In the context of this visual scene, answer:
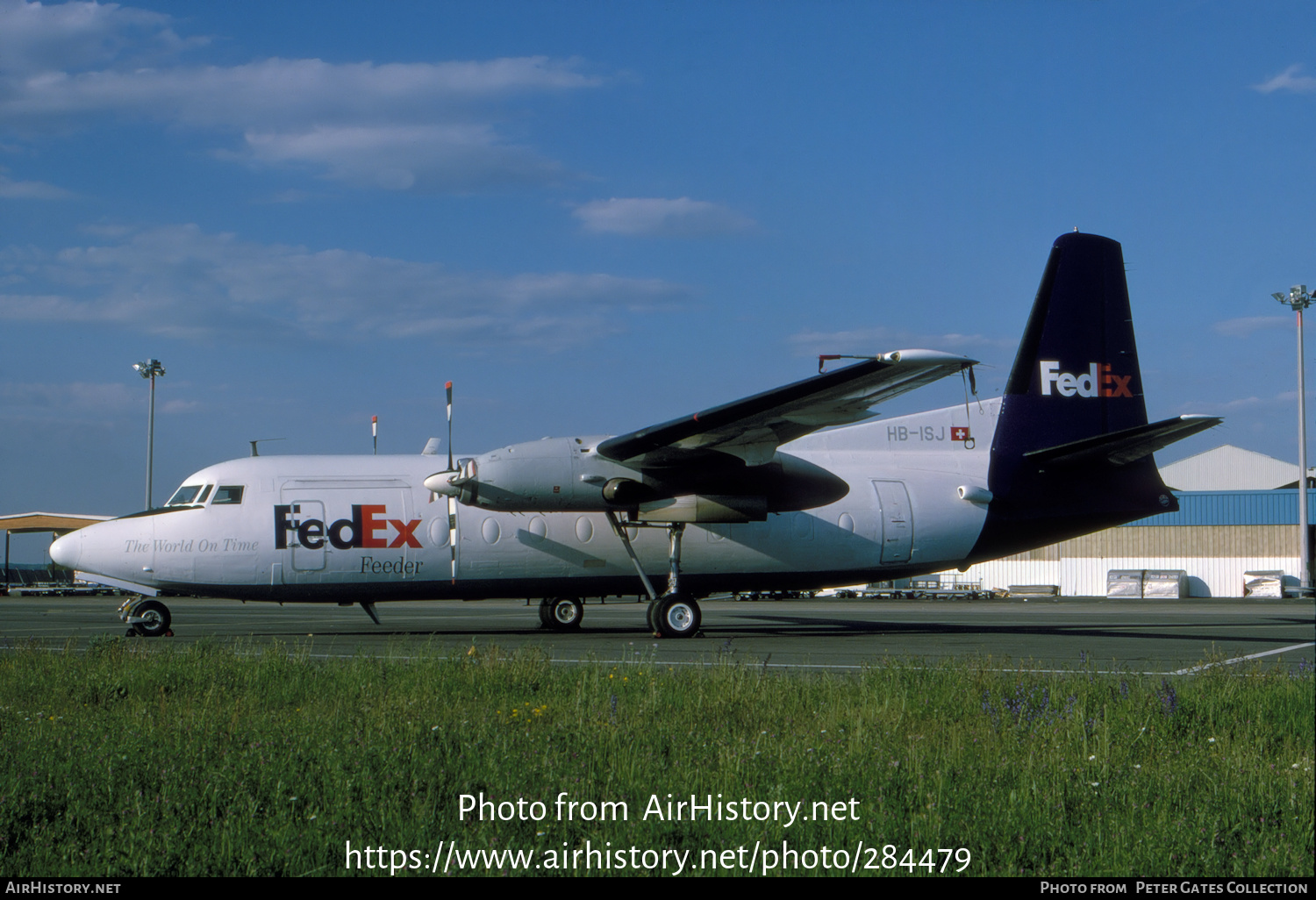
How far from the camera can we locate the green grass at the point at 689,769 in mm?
4535

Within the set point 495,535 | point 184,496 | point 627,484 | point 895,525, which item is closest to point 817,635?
point 895,525

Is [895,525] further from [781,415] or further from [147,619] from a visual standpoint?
[147,619]

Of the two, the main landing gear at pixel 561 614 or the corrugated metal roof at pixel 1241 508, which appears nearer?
the main landing gear at pixel 561 614

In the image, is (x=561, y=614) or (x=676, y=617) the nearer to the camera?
(x=676, y=617)

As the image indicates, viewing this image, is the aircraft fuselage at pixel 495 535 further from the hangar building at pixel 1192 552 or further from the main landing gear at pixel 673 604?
the hangar building at pixel 1192 552

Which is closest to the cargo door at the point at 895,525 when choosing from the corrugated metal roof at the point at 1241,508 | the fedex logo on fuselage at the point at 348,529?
the fedex logo on fuselage at the point at 348,529

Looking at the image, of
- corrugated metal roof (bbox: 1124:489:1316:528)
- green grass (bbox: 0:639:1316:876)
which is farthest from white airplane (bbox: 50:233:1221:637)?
corrugated metal roof (bbox: 1124:489:1316:528)

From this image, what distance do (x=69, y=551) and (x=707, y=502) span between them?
1060 cm

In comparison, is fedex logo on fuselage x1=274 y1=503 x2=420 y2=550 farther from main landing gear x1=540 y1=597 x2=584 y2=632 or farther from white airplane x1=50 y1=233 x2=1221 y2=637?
main landing gear x1=540 y1=597 x2=584 y2=632

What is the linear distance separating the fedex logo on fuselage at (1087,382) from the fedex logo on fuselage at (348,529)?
39.0 ft

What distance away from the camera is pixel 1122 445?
1778cm

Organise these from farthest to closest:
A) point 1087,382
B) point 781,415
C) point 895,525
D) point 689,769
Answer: point 1087,382
point 895,525
point 781,415
point 689,769

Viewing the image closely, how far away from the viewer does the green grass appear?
4535 millimetres
